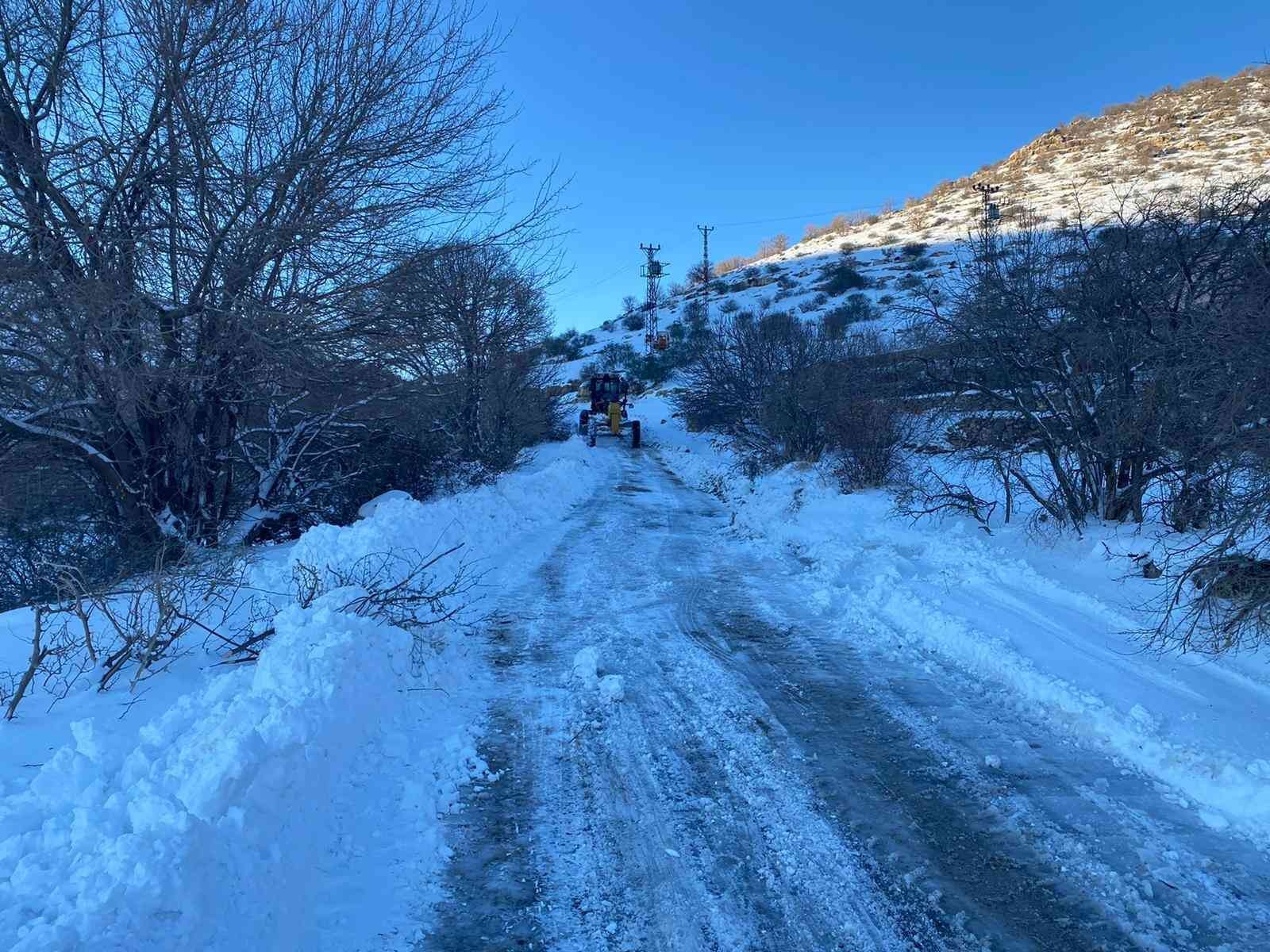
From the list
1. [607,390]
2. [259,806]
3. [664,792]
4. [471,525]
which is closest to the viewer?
[259,806]

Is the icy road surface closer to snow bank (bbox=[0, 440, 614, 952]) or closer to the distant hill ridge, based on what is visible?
snow bank (bbox=[0, 440, 614, 952])

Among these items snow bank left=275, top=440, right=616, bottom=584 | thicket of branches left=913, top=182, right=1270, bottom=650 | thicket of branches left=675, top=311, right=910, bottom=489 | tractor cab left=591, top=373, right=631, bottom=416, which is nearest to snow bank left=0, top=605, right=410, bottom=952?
snow bank left=275, top=440, right=616, bottom=584

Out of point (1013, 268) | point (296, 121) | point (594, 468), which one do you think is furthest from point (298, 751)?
point (594, 468)

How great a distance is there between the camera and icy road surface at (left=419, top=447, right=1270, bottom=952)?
291 centimetres

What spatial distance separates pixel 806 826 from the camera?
3.54m

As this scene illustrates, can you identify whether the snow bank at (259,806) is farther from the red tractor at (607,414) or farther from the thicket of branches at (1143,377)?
the red tractor at (607,414)

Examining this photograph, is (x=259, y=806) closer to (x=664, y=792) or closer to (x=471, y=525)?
(x=664, y=792)

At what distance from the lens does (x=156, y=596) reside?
4.71m

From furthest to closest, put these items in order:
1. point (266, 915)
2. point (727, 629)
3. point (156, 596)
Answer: point (727, 629) < point (156, 596) < point (266, 915)

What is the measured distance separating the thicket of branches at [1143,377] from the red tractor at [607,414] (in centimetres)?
2006

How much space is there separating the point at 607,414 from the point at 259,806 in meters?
28.7

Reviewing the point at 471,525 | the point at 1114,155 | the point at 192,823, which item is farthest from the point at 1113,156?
the point at 192,823

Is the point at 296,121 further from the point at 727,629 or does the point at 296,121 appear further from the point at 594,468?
the point at 594,468

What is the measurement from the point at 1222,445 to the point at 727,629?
14.1 ft
